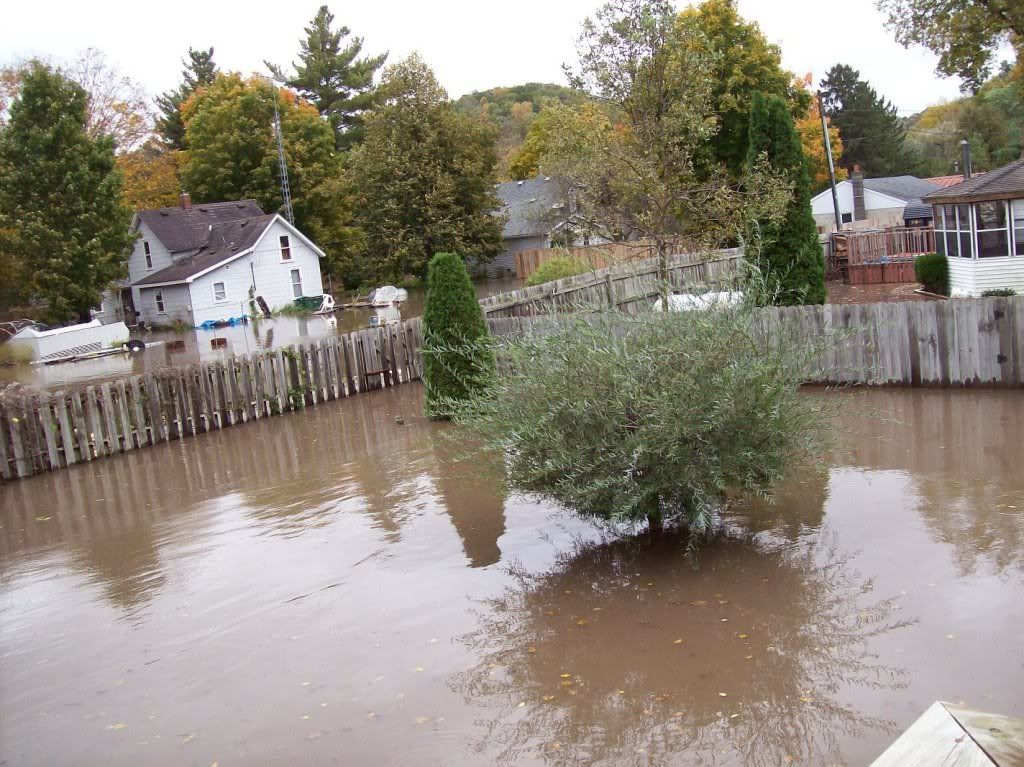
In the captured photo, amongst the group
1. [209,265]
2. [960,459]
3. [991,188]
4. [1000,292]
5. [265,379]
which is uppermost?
[209,265]

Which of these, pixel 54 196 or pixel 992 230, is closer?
pixel 992 230

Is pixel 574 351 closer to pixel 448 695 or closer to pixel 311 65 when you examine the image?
pixel 448 695

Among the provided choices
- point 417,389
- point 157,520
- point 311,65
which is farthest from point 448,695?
point 311,65

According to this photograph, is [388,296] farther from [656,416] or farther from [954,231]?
[656,416]

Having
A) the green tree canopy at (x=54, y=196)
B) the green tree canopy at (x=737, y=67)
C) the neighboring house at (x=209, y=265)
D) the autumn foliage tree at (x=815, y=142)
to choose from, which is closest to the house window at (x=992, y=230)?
the green tree canopy at (x=737, y=67)

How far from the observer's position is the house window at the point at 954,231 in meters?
24.5

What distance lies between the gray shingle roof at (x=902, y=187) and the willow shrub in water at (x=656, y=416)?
50.2 metres

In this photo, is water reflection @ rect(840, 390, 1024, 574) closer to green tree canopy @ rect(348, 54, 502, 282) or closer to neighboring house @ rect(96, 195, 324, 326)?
green tree canopy @ rect(348, 54, 502, 282)

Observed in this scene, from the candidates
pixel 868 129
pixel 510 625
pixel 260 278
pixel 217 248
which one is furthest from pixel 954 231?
pixel 868 129

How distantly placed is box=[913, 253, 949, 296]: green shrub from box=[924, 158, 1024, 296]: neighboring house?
465mm

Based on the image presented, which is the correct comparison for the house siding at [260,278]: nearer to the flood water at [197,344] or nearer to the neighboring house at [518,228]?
the flood water at [197,344]

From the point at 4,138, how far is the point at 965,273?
35.7 m

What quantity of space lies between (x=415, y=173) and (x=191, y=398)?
29.1 meters

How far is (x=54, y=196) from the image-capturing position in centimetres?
3753
